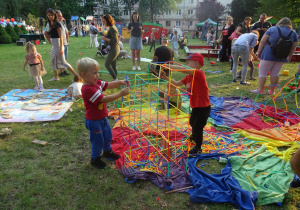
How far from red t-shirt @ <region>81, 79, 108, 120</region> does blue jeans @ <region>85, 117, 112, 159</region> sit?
9cm

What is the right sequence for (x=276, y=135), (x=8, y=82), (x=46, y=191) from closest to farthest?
(x=46, y=191) < (x=276, y=135) < (x=8, y=82)

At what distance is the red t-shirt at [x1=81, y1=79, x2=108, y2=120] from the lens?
8.61 ft

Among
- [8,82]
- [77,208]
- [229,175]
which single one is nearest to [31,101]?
[8,82]

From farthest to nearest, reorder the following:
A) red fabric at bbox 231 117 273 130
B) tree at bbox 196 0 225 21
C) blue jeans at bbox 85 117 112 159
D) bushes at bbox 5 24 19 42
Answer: tree at bbox 196 0 225 21, bushes at bbox 5 24 19 42, red fabric at bbox 231 117 273 130, blue jeans at bbox 85 117 112 159

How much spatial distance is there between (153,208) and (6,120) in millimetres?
3687

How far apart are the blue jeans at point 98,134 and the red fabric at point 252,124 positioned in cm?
264

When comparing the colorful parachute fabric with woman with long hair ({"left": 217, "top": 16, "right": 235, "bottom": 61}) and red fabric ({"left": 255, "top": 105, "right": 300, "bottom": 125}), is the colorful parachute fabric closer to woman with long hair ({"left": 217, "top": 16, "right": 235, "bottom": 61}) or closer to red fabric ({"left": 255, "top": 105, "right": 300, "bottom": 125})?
red fabric ({"left": 255, "top": 105, "right": 300, "bottom": 125})

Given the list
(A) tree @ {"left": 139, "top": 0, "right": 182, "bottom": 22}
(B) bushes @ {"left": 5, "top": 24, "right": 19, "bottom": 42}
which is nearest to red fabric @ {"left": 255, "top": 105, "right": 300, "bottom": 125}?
(B) bushes @ {"left": 5, "top": 24, "right": 19, "bottom": 42}

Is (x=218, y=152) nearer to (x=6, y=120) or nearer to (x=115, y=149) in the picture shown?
(x=115, y=149)

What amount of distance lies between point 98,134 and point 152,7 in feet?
161

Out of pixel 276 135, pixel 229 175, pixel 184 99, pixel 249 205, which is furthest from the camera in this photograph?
pixel 184 99

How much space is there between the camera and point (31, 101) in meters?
5.34

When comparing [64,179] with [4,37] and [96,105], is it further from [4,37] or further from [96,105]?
[4,37]

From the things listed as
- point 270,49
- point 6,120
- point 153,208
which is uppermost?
point 270,49
